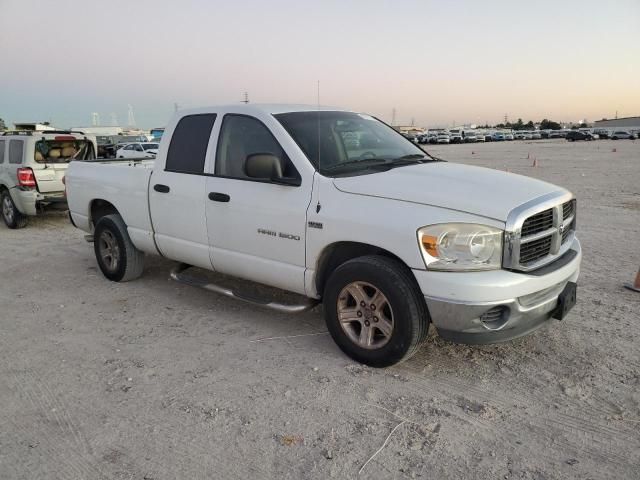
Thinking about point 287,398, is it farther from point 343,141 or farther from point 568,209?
point 568,209

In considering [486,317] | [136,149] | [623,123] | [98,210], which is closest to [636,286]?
[486,317]

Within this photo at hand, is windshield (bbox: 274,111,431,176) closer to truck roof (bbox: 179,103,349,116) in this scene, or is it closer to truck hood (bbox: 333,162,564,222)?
truck roof (bbox: 179,103,349,116)

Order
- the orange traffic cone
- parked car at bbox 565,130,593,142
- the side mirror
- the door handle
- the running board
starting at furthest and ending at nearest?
1. parked car at bbox 565,130,593,142
2. the orange traffic cone
3. the door handle
4. the running board
5. the side mirror

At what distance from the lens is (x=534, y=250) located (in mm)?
3578

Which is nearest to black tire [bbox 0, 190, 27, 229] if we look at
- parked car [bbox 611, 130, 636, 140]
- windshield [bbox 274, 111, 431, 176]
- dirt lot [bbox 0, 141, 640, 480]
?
dirt lot [bbox 0, 141, 640, 480]

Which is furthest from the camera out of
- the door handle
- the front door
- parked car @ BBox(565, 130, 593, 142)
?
parked car @ BBox(565, 130, 593, 142)

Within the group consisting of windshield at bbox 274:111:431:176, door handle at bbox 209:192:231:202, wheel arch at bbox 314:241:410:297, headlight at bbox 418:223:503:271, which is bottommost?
wheel arch at bbox 314:241:410:297

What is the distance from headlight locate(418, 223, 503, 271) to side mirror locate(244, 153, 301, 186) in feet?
3.93

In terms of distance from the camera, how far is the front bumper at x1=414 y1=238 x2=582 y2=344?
10.7 feet

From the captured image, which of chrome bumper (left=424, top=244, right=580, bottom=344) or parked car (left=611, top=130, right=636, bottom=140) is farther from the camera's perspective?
parked car (left=611, top=130, right=636, bottom=140)

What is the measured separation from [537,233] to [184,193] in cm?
307

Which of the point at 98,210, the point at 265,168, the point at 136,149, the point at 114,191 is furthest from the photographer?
the point at 136,149

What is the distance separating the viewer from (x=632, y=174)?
61.8ft

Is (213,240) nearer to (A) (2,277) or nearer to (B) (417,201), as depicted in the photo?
(B) (417,201)
